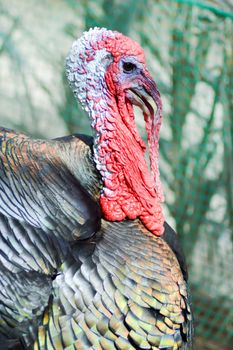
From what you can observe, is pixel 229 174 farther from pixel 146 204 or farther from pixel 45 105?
pixel 146 204

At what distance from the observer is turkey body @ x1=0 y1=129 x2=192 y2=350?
88.6 inches

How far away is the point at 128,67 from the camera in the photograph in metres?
2.46

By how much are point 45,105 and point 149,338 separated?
2237 mm

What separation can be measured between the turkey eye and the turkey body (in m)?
0.32

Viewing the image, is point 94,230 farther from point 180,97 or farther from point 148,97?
point 180,97

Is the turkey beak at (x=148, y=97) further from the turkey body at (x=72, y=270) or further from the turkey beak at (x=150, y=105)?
the turkey body at (x=72, y=270)

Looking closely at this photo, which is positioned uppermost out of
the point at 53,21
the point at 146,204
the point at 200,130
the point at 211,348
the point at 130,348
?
the point at 53,21

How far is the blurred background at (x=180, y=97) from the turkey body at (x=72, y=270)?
1497 mm

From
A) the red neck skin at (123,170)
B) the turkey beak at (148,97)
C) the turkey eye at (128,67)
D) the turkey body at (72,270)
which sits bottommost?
the turkey body at (72,270)

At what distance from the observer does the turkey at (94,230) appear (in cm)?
226

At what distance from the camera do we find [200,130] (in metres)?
3.95

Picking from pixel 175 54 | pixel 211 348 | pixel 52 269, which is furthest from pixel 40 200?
pixel 211 348

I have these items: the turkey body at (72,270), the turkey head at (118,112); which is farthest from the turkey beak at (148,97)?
the turkey body at (72,270)

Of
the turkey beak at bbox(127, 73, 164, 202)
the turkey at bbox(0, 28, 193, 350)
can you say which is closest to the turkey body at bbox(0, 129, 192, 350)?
the turkey at bbox(0, 28, 193, 350)
